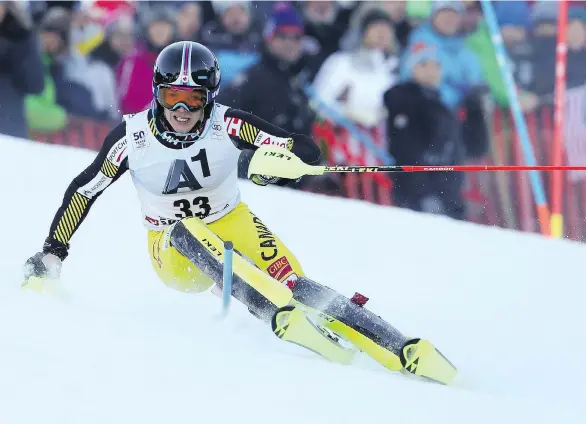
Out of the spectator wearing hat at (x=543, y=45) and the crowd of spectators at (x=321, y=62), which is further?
the spectator wearing hat at (x=543, y=45)

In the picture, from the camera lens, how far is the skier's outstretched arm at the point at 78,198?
5031 mm

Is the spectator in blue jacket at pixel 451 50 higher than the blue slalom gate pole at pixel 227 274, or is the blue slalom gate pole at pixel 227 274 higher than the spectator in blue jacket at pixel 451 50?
the spectator in blue jacket at pixel 451 50

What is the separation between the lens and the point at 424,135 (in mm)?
7570

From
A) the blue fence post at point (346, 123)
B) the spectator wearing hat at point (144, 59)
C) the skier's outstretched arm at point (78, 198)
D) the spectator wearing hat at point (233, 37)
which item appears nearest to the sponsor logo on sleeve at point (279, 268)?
the skier's outstretched arm at point (78, 198)

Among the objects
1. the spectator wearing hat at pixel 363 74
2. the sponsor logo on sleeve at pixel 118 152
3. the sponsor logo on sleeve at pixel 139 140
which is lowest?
the sponsor logo on sleeve at pixel 118 152

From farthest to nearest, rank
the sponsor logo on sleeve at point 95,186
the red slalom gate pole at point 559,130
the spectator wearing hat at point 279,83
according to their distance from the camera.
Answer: the spectator wearing hat at point 279,83
the red slalom gate pole at point 559,130
the sponsor logo on sleeve at point 95,186

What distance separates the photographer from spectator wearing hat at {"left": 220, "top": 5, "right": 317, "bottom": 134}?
7.67 metres

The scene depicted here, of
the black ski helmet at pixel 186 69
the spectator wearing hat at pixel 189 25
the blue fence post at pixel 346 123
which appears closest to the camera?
the black ski helmet at pixel 186 69

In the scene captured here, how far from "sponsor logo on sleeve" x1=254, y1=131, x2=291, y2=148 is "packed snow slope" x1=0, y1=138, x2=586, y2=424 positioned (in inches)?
34.4

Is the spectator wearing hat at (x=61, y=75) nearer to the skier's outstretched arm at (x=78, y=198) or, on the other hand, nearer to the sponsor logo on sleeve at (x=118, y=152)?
the skier's outstretched arm at (x=78, y=198)

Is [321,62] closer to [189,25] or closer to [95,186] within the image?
[189,25]

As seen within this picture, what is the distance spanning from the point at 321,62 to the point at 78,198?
3.19 metres

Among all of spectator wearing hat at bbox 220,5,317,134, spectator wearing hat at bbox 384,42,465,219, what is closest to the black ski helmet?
spectator wearing hat at bbox 220,5,317,134

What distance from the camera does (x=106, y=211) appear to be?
24.5ft
